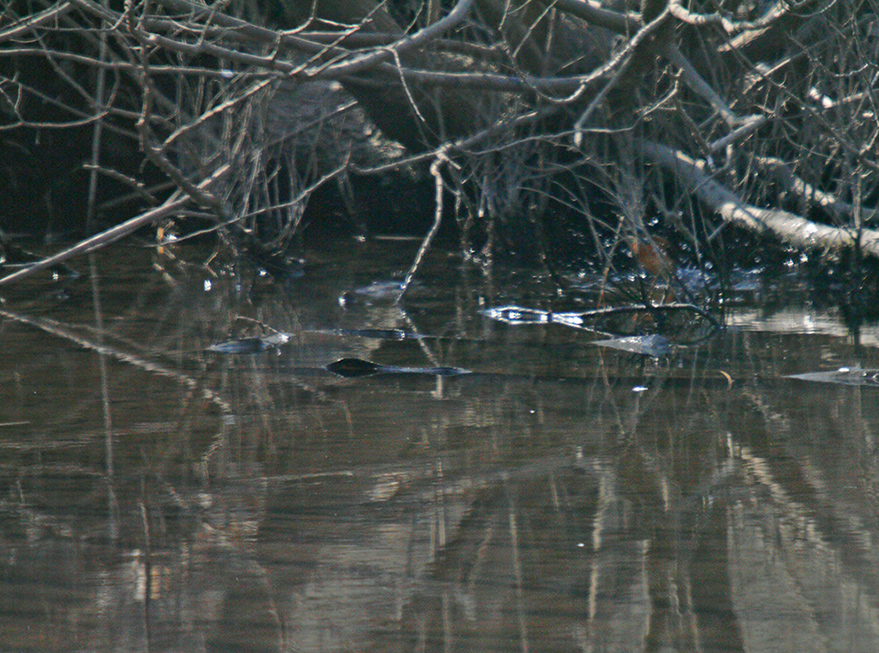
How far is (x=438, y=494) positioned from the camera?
3365 mm

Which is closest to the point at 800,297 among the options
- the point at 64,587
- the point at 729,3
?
the point at 729,3

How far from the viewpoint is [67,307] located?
6.48 metres

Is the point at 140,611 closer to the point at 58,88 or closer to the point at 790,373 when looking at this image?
the point at 790,373

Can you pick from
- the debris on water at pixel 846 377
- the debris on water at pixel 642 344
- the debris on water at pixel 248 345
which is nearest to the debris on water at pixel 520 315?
the debris on water at pixel 642 344

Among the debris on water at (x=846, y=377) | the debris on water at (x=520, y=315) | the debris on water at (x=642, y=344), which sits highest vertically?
the debris on water at (x=520, y=315)

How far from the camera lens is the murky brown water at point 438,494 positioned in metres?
2.55

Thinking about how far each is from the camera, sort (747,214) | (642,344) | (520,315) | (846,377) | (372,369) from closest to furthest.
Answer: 1. (846,377)
2. (372,369)
3. (642,344)
4. (520,315)
5. (747,214)

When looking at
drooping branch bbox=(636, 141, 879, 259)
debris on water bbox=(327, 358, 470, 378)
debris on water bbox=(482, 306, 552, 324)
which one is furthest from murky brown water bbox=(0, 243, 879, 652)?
drooping branch bbox=(636, 141, 879, 259)

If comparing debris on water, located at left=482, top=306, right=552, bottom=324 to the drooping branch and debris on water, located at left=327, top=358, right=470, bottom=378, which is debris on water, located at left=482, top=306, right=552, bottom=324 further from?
the drooping branch

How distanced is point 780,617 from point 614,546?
0.51 meters

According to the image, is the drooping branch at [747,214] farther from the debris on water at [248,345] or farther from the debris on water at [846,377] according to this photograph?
the debris on water at [248,345]

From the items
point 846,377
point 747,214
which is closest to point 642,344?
point 846,377

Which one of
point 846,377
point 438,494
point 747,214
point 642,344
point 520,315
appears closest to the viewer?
point 438,494

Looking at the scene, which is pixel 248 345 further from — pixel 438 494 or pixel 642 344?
pixel 438 494
